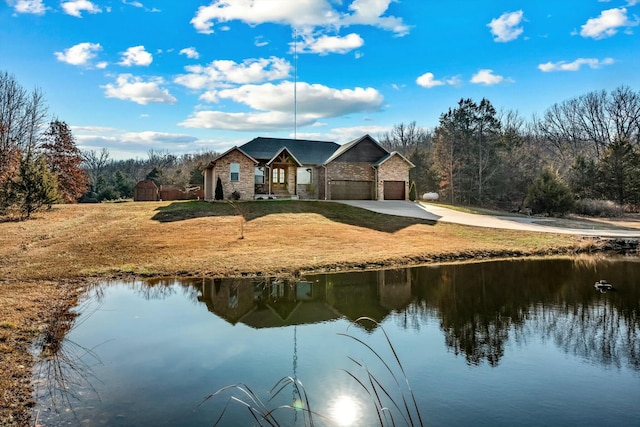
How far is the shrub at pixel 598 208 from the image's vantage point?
36.2 metres

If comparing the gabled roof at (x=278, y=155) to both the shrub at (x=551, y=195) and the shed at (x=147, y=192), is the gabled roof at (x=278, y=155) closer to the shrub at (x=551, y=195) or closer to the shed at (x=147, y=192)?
the shed at (x=147, y=192)

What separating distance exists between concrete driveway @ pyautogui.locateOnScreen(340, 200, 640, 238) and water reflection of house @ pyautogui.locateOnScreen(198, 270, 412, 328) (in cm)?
1443

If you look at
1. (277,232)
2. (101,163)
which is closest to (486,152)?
(277,232)

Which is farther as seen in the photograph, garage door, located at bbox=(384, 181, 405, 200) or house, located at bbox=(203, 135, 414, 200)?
garage door, located at bbox=(384, 181, 405, 200)

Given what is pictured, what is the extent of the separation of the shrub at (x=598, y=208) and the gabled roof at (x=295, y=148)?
22945mm

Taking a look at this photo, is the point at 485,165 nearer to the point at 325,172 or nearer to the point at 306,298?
the point at 325,172

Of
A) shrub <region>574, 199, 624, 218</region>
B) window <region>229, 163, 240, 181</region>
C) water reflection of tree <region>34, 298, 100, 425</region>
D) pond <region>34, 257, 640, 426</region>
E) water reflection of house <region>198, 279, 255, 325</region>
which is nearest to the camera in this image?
pond <region>34, 257, 640, 426</region>

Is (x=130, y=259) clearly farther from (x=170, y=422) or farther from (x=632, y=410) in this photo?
(x=632, y=410)

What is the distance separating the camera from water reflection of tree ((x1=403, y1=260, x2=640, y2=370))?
25.8 ft

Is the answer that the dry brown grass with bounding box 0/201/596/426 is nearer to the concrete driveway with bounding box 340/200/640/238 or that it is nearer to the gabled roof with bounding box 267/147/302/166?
the concrete driveway with bounding box 340/200/640/238

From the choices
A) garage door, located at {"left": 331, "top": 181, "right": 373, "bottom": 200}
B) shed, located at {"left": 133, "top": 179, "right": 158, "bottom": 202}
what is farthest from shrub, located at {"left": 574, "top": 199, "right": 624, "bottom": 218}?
shed, located at {"left": 133, "top": 179, "right": 158, "bottom": 202}

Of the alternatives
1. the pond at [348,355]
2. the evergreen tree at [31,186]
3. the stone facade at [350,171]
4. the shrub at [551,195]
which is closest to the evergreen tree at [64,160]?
the evergreen tree at [31,186]

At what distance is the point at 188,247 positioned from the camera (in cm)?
1875

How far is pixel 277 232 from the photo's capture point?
885 inches
